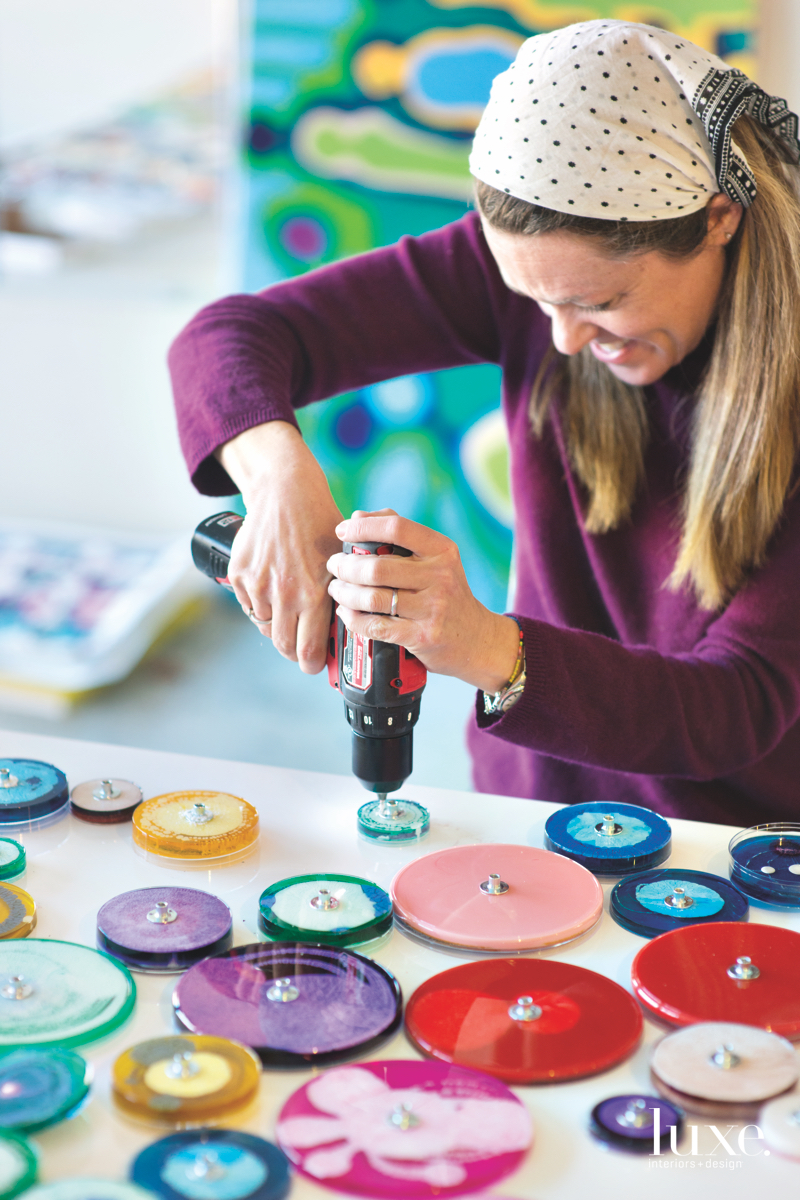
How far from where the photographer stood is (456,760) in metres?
2.55

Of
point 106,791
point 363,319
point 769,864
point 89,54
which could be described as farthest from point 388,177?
point 769,864

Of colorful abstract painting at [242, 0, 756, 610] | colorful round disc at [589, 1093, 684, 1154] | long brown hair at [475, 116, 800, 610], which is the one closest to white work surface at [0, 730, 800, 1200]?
colorful round disc at [589, 1093, 684, 1154]

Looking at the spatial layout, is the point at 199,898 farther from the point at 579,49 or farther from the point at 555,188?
the point at 579,49

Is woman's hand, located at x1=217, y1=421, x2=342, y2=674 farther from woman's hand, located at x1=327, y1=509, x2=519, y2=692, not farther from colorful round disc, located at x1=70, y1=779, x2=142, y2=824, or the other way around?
colorful round disc, located at x1=70, y1=779, x2=142, y2=824

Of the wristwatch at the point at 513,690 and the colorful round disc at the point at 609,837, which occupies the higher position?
the wristwatch at the point at 513,690

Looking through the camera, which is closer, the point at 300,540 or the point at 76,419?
the point at 300,540

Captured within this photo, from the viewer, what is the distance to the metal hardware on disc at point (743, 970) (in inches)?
30.6

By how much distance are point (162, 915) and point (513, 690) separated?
13.3 inches

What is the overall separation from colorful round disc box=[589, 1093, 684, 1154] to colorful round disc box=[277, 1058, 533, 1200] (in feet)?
0.15

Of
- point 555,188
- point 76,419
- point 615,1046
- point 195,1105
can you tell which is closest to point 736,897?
point 615,1046

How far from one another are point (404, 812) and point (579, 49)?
669 mm

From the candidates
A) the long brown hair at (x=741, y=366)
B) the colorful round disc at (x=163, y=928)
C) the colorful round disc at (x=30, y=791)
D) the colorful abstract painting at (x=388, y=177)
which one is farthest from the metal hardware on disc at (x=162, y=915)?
the colorful abstract painting at (x=388, y=177)

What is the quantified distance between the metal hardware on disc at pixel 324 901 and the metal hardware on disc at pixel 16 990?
208mm

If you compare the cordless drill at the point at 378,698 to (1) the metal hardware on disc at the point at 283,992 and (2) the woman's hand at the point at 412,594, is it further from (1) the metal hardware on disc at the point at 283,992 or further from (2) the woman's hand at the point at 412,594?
(1) the metal hardware on disc at the point at 283,992
